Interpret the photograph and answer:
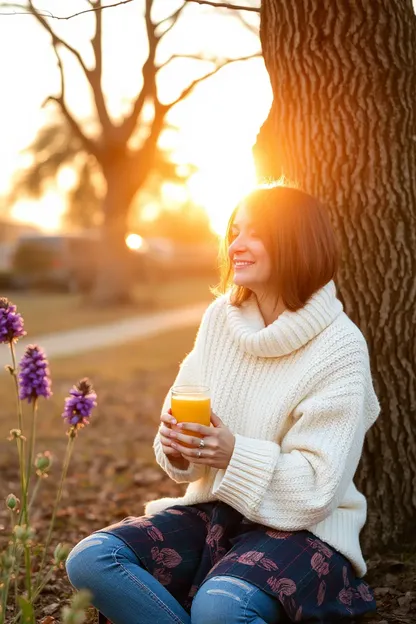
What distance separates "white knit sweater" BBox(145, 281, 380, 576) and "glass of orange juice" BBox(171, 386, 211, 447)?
5.3 inches

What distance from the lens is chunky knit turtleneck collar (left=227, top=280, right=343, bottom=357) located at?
2.48m

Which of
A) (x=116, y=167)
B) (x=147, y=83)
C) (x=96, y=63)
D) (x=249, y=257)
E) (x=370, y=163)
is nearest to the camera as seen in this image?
(x=249, y=257)

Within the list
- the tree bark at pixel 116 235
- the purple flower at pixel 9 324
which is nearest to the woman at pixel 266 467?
the purple flower at pixel 9 324

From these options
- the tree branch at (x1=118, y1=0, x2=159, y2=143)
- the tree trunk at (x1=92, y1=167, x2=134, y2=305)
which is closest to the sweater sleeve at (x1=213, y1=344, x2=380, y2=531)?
the tree branch at (x1=118, y1=0, x2=159, y2=143)

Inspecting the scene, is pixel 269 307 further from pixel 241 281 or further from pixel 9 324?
pixel 9 324

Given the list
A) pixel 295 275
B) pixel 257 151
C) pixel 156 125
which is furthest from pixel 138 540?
pixel 156 125

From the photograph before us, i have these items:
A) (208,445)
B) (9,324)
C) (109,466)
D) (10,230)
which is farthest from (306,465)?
(10,230)

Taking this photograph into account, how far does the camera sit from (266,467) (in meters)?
2.35

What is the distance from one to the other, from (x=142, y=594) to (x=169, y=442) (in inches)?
18.0

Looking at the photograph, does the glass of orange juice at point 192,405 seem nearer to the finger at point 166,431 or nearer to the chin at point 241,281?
the finger at point 166,431

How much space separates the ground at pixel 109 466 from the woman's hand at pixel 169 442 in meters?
0.74

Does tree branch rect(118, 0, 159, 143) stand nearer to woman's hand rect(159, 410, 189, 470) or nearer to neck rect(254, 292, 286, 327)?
neck rect(254, 292, 286, 327)

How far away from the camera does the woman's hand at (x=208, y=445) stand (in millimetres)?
2330

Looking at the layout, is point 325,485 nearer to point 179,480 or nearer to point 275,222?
point 179,480
